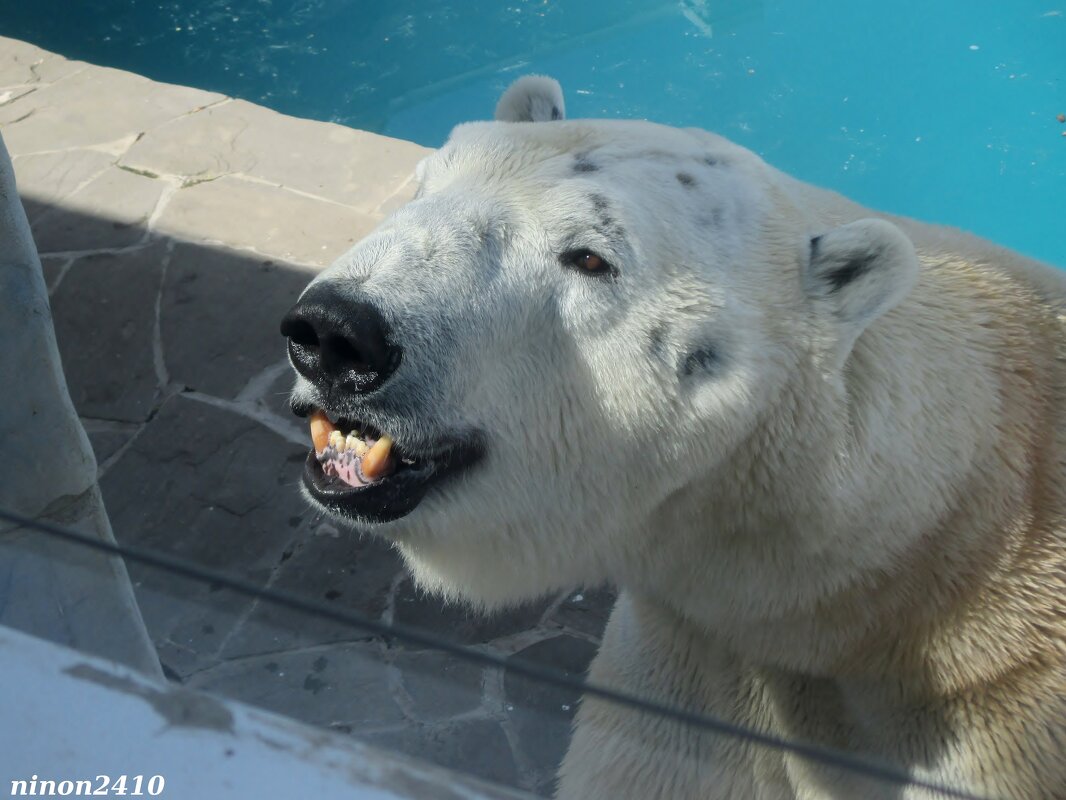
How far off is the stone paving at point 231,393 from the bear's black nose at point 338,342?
409mm

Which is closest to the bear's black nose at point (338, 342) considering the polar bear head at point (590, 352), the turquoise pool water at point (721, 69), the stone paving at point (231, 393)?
the polar bear head at point (590, 352)

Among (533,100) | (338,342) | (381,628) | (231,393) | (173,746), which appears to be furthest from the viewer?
(231,393)

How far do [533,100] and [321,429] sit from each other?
0.74m

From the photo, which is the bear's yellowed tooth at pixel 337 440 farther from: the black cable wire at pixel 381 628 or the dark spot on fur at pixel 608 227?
the black cable wire at pixel 381 628

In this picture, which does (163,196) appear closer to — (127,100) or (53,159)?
(53,159)

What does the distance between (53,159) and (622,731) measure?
452 cm

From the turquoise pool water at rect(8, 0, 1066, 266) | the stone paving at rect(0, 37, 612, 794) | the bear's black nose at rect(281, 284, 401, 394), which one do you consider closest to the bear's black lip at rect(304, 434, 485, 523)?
the bear's black nose at rect(281, 284, 401, 394)

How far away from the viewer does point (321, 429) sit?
1.56m

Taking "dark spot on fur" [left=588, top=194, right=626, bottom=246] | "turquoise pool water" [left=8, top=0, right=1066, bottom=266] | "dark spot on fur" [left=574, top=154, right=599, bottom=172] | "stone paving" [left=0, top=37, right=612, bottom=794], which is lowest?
"turquoise pool water" [left=8, top=0, right=1066, bottom=266]

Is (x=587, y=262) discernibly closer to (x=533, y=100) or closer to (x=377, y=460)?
(x=377, y=460)

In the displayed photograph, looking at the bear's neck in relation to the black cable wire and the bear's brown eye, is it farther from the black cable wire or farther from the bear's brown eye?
the black cable wire

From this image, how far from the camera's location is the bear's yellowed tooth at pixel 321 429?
1554 mm

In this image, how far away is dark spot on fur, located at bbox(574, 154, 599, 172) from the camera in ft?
5.17

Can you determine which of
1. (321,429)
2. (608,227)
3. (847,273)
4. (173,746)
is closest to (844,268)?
(847,273)
